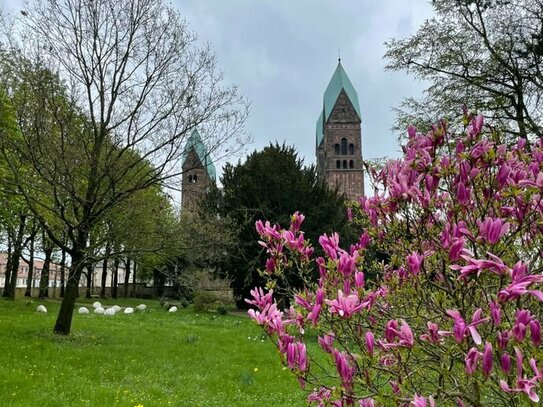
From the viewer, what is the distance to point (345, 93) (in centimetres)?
5822

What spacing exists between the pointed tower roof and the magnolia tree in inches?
2220

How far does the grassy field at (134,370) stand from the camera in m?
5.82

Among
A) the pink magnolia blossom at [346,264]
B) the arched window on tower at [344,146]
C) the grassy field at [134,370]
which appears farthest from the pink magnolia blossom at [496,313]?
the arched window on tower at [344,146]

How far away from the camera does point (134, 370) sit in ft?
25.3

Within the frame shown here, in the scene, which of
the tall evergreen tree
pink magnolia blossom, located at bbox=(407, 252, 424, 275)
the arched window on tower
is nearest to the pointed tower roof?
the arched window on tower

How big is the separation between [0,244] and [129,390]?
21288mm

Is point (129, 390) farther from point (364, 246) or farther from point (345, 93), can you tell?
point (345, 93)

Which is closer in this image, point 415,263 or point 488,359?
point 488,359

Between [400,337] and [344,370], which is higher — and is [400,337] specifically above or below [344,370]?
above

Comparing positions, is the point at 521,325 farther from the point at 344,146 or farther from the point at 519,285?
the point at 344,146

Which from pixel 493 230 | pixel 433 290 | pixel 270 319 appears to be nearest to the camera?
pixel 493 230

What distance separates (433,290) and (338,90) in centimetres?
5796

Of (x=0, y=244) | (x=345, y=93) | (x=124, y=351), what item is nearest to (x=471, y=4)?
(x=124, y=351)

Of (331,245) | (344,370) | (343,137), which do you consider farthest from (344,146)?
(344,370)
